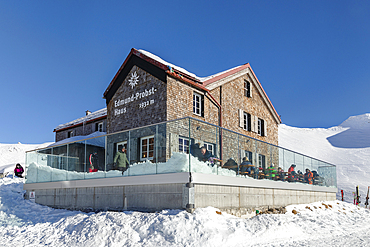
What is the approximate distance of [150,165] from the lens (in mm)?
10258

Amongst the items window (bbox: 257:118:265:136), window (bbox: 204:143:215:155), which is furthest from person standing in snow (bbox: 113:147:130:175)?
window (bbox: 257:118:265:136)

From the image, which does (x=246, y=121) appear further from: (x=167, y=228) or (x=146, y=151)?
(x=167, y=228)

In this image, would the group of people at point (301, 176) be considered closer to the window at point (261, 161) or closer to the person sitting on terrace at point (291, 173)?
the person sitting on terrace at point (291, 173)

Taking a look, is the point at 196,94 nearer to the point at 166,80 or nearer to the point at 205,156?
the point at 166,80

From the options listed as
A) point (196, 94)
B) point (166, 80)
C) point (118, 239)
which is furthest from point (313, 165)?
point (118, 239)

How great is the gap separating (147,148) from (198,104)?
809 cm

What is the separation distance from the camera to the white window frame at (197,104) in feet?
57.7

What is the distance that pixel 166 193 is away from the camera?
976 cm

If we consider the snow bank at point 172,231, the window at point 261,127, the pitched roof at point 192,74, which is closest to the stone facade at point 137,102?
the pitched roof at point 192,74

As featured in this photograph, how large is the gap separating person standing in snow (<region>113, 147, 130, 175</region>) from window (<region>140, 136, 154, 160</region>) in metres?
0.83

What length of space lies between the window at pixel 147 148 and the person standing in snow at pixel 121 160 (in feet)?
2.73

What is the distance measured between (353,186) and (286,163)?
26.6m

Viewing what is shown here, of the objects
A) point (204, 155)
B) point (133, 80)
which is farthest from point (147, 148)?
point (133, 80)

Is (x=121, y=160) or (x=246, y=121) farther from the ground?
(x=246, y=121)
